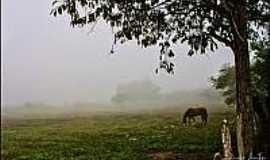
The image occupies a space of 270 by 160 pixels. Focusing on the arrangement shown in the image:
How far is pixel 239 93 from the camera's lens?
2194 cm

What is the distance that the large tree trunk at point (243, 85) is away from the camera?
69.7 ft

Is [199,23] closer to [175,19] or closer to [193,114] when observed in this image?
[175,19]

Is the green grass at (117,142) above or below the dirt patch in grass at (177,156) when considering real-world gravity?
above

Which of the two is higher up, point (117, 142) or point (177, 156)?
point (117, 142)

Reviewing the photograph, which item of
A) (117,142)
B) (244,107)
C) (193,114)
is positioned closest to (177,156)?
(244,107)

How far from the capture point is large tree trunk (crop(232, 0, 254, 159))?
69.7 ft

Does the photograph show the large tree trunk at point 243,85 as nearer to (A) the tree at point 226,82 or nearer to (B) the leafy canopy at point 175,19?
(B) the leafy canopy at point 175,19

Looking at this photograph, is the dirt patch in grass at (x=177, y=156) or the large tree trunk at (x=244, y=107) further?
the dirt patch in grass at (x=177, y=156)

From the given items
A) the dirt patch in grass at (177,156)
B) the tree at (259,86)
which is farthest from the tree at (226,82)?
the dirt patch in grass at (177,156)

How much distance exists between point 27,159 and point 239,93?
870 cm

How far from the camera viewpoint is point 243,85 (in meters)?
21.8

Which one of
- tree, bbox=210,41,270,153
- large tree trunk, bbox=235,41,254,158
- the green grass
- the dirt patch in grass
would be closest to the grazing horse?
the green grass

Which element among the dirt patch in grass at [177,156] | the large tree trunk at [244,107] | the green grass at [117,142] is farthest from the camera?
the green grass at [117,142]

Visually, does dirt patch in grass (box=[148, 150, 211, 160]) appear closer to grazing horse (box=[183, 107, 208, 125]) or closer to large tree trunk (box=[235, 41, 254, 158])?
large tree trunk (box=[235, 41, 254, 158])
